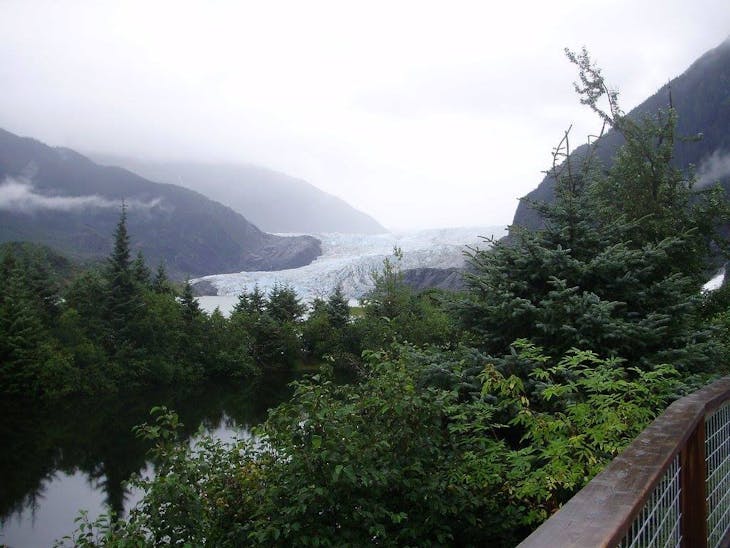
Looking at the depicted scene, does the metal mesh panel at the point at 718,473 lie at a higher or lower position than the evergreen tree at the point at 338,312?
higher

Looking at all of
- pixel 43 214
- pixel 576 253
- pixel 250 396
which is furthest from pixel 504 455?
pixel 43 214

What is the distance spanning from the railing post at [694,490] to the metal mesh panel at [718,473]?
0.27 metres

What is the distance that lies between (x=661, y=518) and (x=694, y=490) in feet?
1.21

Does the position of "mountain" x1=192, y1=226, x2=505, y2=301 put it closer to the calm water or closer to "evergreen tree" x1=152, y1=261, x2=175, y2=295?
Answer: "evergreen tree" x1=152, y1=261, x2=175, y2=295

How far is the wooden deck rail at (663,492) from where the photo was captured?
1160 mm

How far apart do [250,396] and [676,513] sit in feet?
119

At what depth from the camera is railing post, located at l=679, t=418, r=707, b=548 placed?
6.84 ft

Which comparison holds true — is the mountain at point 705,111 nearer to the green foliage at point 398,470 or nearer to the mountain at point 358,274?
the mountain at point 358,274

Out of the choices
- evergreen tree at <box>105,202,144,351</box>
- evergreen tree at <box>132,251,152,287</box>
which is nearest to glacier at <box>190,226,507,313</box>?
evergreen tree at <box>132,251,152,287</box>

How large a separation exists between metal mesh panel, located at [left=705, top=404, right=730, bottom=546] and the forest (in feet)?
4.22

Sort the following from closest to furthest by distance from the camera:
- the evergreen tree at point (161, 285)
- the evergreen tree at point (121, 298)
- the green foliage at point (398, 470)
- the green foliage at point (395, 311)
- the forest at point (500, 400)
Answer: the green foliage at point (398, 470), the forest at point (500, 400), the evergreen tree at point (121, 298), the green foliage at point (395, 311), the evergreen tree at point (161, 285)

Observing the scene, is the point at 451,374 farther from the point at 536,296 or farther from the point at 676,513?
the point at 676,513

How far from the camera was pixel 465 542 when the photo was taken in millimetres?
5430

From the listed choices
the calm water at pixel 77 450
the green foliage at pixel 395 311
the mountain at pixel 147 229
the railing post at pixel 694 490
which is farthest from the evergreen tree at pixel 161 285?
the mountain at pixel 147 229
